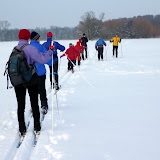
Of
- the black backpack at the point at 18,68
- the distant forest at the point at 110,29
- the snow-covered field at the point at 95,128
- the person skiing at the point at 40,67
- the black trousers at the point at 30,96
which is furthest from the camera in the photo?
the distant forest at the point at 110,29

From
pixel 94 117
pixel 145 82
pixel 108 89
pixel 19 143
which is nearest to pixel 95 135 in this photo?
pixel 94 117

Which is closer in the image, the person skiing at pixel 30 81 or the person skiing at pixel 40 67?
the person skiing at pixel 30 81

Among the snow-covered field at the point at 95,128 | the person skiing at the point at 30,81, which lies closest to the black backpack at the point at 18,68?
the person skiing at the point at 30,81

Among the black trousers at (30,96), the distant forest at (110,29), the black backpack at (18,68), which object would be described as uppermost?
the distant forest at (110,29)

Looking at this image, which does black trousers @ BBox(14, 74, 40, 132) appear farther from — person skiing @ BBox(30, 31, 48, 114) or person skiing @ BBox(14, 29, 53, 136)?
person skiing @ BBox(30, 31, 48, 114)

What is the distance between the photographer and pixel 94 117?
15.1ft

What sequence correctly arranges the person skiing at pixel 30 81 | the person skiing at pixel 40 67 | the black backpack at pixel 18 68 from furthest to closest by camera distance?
the person skiing at pixel 40 67, the person skiing at pixel 30 81, the black backpack at pixel 18 68

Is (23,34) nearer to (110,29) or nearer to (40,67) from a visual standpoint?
(40,67)

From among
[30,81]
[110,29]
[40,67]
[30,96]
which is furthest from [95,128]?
[110,29]

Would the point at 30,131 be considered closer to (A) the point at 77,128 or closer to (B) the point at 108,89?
(A) the point at 77,128

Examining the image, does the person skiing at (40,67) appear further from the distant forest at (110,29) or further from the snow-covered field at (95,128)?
the distant forest at (110,29)

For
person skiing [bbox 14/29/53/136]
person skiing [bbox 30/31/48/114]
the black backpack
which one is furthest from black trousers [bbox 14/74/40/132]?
person skiing [bbox 30/31/48/114]

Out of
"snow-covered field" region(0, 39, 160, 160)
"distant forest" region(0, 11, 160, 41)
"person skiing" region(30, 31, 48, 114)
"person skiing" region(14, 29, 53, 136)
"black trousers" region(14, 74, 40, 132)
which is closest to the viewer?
"snow-covered field" region(0, 39, 160, 160)

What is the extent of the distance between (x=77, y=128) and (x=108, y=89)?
3.26 meters
